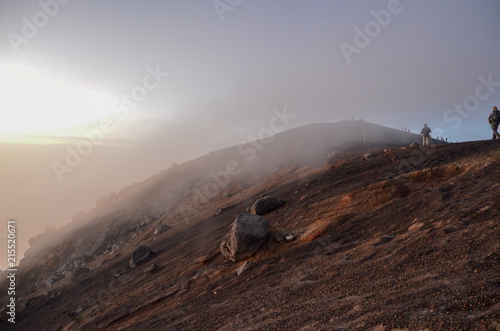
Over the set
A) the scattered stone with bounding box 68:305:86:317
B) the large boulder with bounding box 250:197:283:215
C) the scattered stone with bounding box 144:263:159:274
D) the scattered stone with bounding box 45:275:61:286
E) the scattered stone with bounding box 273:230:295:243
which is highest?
the large boulder with bounding box 250:197:283:215

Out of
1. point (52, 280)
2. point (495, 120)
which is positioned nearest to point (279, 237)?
point (495, 120)

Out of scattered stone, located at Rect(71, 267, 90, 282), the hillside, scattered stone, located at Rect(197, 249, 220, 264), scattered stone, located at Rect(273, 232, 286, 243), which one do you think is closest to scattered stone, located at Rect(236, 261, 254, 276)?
the hillside

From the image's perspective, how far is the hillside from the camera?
618 cm

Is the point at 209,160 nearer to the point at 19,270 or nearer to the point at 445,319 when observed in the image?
the point at 19,270

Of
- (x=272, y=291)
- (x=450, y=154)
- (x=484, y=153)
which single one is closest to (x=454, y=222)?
(x=272, y=291)

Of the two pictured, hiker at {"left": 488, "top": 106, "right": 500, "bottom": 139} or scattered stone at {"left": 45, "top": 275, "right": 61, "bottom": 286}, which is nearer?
hiker at {"left": 488, "top": 106, "right": 500, "bottom": 139}

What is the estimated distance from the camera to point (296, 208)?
634 inches

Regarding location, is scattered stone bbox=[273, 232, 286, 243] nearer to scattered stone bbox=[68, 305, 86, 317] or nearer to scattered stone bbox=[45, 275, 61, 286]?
scattered stone bbox=[68, 305, 86, 317]

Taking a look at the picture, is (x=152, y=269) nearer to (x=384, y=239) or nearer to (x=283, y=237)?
(x=283, y=237)

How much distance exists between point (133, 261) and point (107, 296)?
359 centimetres

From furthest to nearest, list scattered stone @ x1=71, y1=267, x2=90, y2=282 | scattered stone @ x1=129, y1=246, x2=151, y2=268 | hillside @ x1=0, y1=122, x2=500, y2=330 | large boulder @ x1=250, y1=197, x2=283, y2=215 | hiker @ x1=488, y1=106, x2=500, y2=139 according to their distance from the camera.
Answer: scattered stone @ x1=71, y1=267, x2=90, y2=282, scattered stone @ x1=129, y1=246, x2=151, y2=268, hiker @ x1=488, y1=106, x2=500, y2=139, large boulder @ x1=250, y1=197, x2=283, y2=215, hillside @ x1=0, y1=122, x2=500, y2=330

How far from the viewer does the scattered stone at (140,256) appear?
2047cm

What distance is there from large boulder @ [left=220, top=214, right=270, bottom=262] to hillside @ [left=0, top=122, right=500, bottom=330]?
1.30 ft

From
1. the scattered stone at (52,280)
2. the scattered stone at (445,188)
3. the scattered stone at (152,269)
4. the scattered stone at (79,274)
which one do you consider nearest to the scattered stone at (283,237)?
the scattered stone at (445,188)
